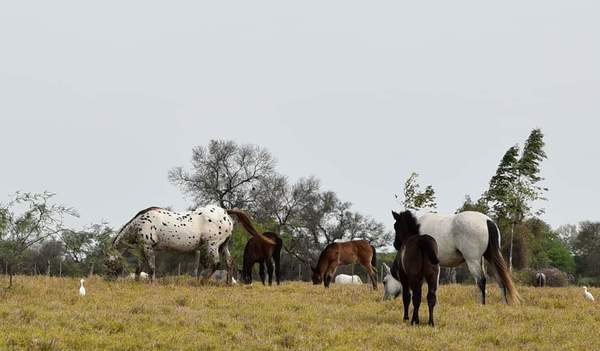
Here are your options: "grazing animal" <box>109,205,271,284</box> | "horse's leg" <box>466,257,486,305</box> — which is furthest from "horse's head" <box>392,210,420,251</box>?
"grazing animal" <box>109,205,271,284</box>

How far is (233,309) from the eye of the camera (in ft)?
44.1

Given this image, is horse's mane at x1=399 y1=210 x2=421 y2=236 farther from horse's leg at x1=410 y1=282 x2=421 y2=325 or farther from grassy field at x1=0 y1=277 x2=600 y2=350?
horse's leg at x1=410 y1=282 x2=421 y2=325

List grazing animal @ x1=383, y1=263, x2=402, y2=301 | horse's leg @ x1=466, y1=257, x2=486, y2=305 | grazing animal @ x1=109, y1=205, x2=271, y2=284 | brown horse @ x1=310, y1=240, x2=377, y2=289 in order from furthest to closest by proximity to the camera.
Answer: brown horse @ x1=310, y1=240, x2=377, y2=289
grazing animal @ x1=109, y1=205, x2=271, y2=284
grazing animal @ x1=383, y1=263, x2=402, y2=301
horse's leg @ x1=466, y1=257, x2=486, y2=305

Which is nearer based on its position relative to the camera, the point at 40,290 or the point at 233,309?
the point at 233,309

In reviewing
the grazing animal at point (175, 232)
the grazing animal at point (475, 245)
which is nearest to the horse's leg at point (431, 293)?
the grazing animal at point (475, 245)

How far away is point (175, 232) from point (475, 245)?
9679 mm

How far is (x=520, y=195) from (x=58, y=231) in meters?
37.7

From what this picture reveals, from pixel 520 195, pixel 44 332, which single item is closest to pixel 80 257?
pixel 44 332

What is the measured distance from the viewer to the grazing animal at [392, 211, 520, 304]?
15.7 m

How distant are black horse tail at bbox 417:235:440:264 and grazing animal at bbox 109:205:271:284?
10441 mm

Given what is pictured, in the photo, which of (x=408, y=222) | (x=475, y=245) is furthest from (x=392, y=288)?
(x=475, y=245)

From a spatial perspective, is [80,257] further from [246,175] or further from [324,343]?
[246,175]

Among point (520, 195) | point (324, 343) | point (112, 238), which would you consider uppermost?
point (520, 195)

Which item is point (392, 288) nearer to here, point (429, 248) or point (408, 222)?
point (408, 222)
